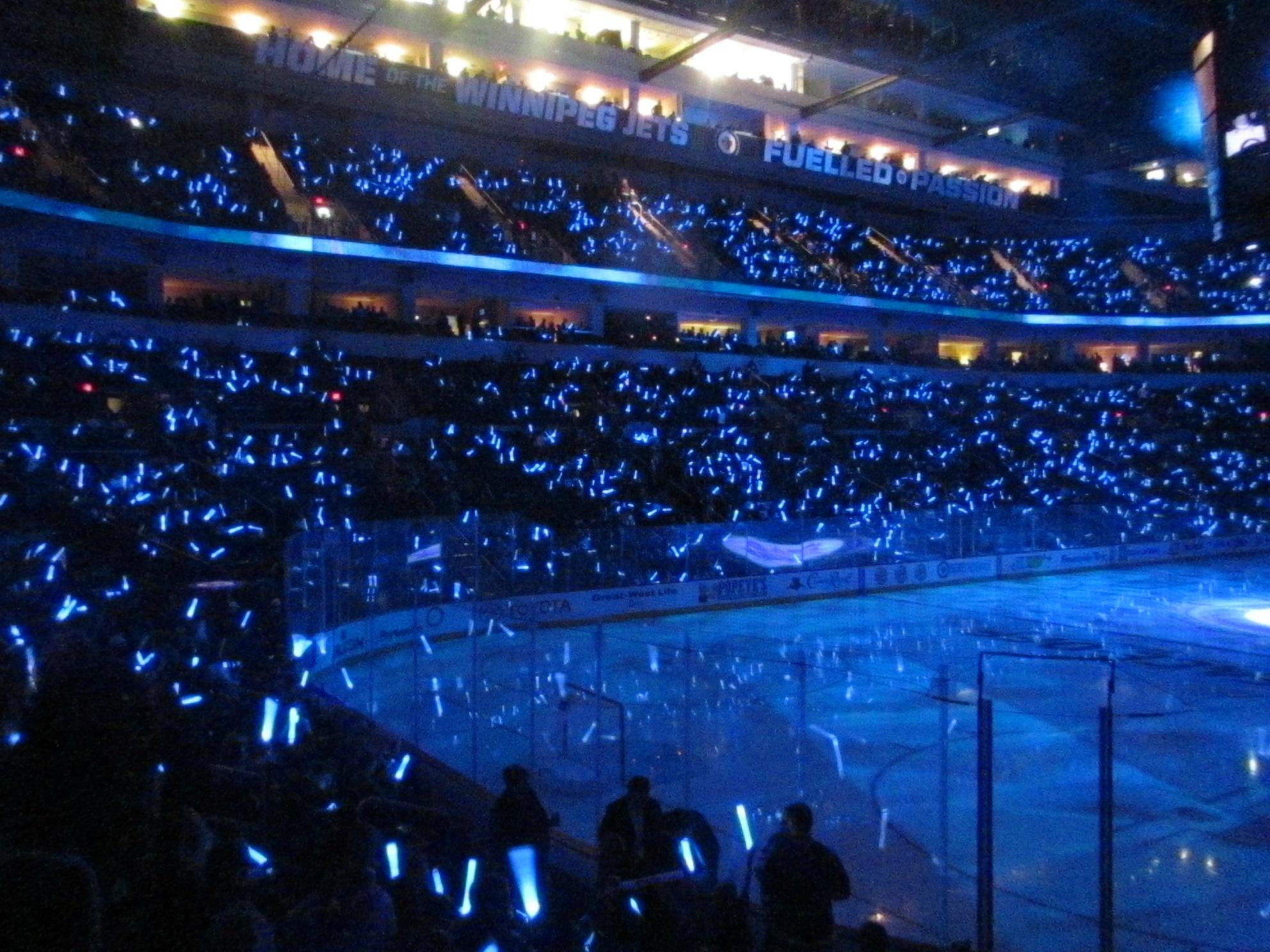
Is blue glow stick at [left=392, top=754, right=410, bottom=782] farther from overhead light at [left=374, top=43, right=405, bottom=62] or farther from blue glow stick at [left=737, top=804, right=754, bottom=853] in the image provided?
overhead light at [left=374, top=43, right=405, bottom=62]

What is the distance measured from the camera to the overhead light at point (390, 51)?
29938 mm

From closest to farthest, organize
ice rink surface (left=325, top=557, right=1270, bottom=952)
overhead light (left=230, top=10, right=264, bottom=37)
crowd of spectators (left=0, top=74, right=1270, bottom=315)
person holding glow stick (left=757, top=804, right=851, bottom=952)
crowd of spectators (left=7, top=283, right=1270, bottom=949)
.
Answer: crowd of spectators (left=7, top=283, right=1270, bottom=949)
person holding glow stick (left=757, top=804, right=851, bottom=952)
ice rink surface (left=325, top=557, right=1270, bottom=952)
crowd of spectators (left=0, top=74, right=1270, bottom=315)
overhead light (left=230, top=10, right=264, bottom=37)

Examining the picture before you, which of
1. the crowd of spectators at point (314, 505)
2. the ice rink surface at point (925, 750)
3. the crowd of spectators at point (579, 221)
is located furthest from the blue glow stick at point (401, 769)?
the crowd of spectators at point (579, 221)

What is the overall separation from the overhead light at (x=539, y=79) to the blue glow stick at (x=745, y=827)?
2819cm

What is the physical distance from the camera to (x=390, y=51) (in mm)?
30031

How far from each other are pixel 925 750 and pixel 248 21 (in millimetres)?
26363

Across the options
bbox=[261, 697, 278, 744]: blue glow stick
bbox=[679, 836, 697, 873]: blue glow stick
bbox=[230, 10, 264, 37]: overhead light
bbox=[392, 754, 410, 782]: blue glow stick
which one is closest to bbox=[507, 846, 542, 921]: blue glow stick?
bbox=[679, 836, 697, 873]: blue glow stick

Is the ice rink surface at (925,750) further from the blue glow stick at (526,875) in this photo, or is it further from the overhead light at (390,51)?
the overhead light at (390,51)

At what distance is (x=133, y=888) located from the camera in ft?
13.3

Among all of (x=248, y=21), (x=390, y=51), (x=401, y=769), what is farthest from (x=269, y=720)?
(x=390, y=51)

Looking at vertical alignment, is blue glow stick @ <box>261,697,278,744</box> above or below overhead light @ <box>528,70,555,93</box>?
below

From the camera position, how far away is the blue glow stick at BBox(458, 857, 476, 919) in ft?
18.7

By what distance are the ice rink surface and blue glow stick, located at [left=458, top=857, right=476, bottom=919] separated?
5.60 ft

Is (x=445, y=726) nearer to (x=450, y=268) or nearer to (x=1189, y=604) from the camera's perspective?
(x=1189, y=604)
